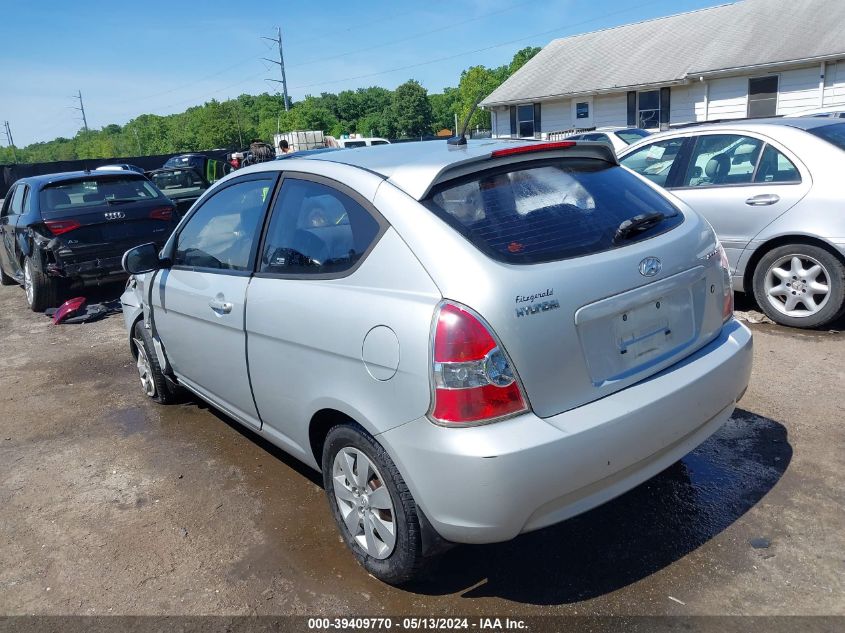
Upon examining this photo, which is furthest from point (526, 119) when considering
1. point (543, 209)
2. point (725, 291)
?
point (543, 209)

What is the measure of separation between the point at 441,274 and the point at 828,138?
15.3 ft

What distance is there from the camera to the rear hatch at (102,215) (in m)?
8.01

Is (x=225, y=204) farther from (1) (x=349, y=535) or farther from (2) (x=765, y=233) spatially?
(2) (x=765, y=233)

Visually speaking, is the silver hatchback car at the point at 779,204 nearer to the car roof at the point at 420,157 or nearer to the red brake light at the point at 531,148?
the car roof at the point at 420,157

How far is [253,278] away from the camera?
331cm

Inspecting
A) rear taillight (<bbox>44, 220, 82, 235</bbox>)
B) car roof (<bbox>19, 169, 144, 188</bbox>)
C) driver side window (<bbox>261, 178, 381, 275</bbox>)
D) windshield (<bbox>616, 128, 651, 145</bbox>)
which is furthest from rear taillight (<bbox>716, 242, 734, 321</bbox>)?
windshield (<bbox>616, 128, 651, 145</bbox>)

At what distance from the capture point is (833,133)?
5625 millimetres

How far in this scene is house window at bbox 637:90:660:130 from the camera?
86.1 ft

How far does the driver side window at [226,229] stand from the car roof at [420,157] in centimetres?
45

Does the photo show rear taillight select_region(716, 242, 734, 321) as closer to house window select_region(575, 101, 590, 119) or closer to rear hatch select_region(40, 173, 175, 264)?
rear hatch select_region(40, 173, 175, 264)

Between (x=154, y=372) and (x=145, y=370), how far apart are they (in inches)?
10.1

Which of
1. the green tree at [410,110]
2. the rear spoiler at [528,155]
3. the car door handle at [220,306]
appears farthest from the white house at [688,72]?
the green tree at [410,110]

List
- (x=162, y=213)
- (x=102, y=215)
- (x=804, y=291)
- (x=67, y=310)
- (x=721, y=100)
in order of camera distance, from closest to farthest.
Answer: (x=804, y=291)
(x=102, y=215)
(x=67, y=310)
(x=162, y=213)
(x=721, y=100)

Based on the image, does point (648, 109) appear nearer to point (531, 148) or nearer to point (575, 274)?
point (531, 148)
